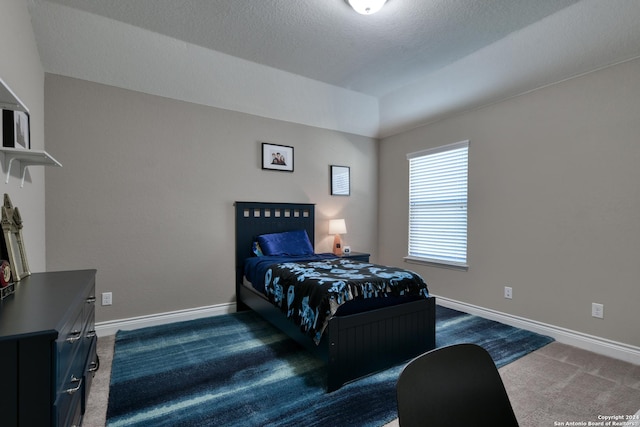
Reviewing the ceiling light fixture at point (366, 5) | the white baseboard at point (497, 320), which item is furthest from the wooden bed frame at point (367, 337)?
the ceiling light fixture at point (366, 5)

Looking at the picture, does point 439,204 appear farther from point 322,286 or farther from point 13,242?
point 13,242

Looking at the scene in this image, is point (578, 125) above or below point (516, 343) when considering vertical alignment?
above

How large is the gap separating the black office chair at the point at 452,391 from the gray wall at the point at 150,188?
3143 mm

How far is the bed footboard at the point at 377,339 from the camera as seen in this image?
2025mm

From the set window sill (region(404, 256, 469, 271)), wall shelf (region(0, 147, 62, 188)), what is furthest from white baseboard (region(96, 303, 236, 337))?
window sill (region(404, 256, 469, 271))

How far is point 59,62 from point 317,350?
3.30 meters

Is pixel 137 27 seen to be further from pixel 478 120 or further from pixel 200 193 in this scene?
pixel 478 120

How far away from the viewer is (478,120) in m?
3.49

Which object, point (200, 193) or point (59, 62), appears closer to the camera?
point (59, 62)

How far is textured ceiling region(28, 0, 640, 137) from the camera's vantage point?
244 centimetres

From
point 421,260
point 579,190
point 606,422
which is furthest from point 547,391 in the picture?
point 421,260

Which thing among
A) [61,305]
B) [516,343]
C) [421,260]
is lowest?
[516,343]

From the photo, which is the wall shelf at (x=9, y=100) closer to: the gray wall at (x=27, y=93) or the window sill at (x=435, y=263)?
the gray wall at (x=27, y=93)

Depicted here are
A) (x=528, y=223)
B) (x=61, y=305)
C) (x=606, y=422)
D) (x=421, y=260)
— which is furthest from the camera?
(x=421, y=260)
